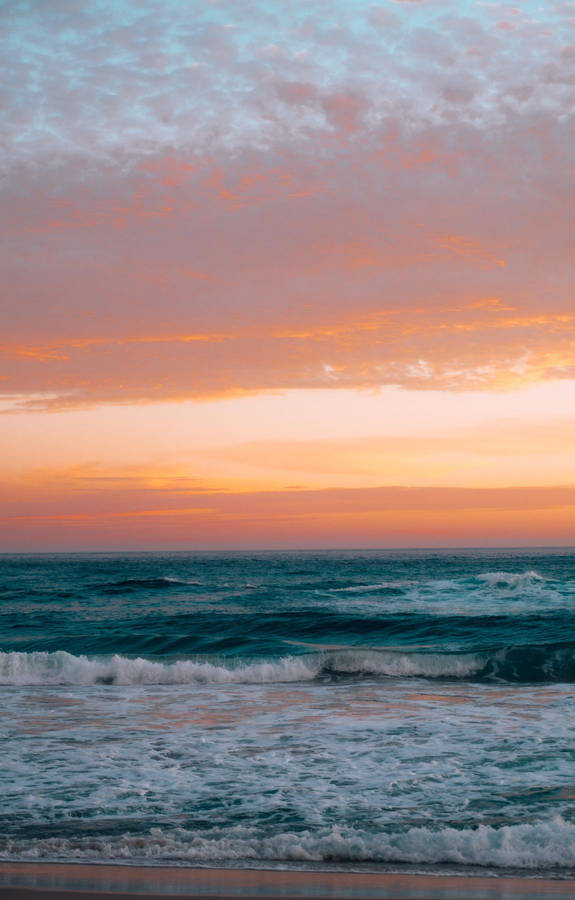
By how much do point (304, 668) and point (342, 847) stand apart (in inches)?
429

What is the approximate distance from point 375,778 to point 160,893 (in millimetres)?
3731

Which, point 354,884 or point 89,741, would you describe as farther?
point 89,741

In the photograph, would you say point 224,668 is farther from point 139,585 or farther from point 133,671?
point 139,585

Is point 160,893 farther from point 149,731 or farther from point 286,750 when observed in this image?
point 149,731

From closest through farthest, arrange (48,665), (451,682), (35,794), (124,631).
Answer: (35,794) → (451,682) → (48,665) → (124,631)

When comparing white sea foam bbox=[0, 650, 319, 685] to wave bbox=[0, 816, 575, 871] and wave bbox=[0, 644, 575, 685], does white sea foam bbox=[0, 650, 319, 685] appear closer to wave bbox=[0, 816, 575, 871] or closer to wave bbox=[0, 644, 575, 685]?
wave bbox=[0, 644, 575, 685]

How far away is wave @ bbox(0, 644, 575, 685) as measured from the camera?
16.0m

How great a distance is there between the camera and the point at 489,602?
33.7 metres

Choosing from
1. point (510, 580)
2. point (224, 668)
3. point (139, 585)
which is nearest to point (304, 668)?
point (224, 668)

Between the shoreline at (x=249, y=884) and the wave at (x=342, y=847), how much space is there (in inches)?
10.3

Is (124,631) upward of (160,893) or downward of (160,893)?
downward

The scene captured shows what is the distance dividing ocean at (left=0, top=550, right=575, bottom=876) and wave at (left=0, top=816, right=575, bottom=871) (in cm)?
2

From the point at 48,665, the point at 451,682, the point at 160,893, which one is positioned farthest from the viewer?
the point at 48,665

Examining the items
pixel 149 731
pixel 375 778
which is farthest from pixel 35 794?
pixel 375 778
